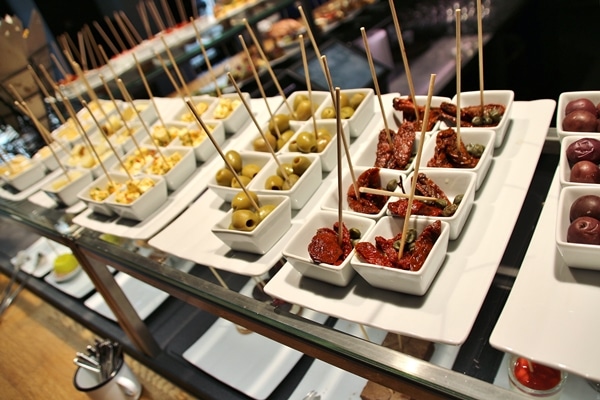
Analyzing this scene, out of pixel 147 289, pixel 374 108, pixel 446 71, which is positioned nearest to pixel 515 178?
pixel 374 108

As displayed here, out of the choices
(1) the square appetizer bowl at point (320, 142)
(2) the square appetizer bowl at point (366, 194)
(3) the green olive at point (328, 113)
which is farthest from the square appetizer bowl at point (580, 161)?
(3) the green olive at point (328, 113)

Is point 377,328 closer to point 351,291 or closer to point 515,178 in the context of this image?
point 351,291

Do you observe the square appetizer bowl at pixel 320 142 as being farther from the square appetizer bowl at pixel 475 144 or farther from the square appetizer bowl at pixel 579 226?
the square appetizer bowl at pixel 579 226

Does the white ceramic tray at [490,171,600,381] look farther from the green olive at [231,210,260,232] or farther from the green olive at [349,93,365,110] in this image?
the green olive at [349,93,365,110]

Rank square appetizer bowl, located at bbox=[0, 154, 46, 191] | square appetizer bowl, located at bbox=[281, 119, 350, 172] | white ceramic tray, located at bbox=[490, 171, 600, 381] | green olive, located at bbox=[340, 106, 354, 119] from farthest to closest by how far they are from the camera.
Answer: square appetizer bowl, located at bbox=[0, 154, 46, 191] < green olive, located at bbox=[340, 106, 354, 119] < square appetizer bowl, located at bbox=[281, 119, 350, 172] < white ceramic tray, located at bbox=[490, 171, 600, 381]

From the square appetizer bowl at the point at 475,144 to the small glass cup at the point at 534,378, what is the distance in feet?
1.62

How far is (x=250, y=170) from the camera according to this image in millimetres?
1838

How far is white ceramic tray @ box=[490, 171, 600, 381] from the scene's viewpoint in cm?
83

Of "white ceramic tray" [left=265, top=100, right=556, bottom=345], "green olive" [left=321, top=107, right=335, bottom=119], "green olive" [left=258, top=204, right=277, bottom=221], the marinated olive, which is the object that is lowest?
"white ceramic tray" [left=265, top=100, right=556, bottom=345]

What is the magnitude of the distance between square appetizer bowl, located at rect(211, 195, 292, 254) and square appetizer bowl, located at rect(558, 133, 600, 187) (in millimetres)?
795

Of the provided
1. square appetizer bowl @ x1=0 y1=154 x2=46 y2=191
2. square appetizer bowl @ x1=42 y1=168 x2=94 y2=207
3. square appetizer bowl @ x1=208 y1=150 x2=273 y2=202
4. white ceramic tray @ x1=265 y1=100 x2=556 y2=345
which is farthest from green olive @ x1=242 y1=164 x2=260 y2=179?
square appetizer bowl @ x1=0 y1=154 x2=46 y2=191

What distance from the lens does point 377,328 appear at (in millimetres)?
1072

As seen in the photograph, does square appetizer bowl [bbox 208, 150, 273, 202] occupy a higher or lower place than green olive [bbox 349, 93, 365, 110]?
lower

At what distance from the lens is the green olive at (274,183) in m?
1.65
